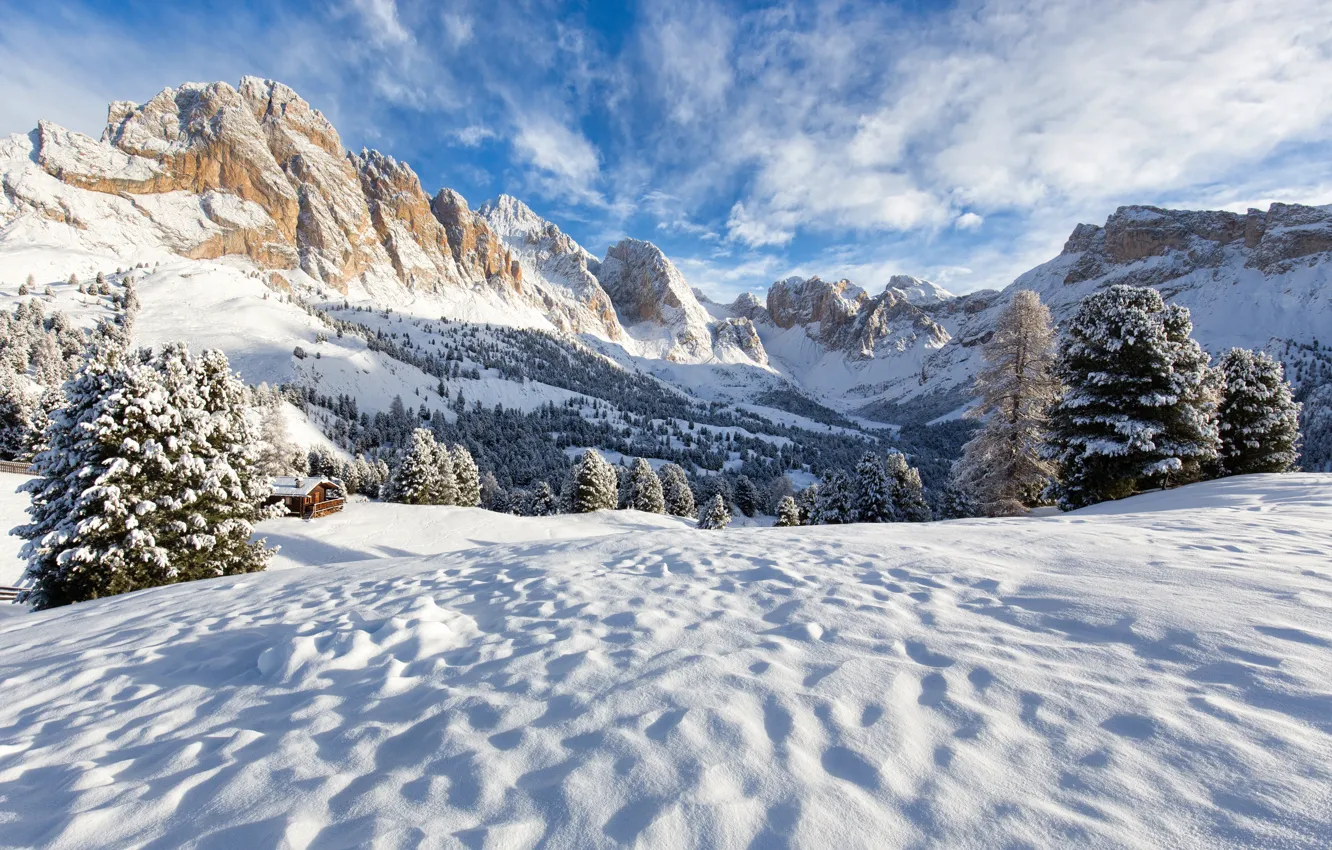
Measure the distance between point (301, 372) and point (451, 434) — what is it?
4185cm

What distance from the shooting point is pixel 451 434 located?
110125 millimetres

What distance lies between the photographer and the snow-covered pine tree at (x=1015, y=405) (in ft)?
56.0

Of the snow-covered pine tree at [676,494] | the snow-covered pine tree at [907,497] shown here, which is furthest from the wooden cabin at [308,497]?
the snow-covered pine tree at [907,497]

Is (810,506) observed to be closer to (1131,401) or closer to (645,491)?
(645,491)

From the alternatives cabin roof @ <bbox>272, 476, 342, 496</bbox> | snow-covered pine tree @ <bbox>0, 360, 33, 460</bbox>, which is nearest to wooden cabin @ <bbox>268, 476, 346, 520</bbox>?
cabin roof @ <bbox>272, 476, 342, 496</bbox>

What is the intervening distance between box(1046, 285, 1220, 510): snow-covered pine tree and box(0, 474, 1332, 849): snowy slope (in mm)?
10045

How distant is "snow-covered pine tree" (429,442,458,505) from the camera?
4106 centimetres

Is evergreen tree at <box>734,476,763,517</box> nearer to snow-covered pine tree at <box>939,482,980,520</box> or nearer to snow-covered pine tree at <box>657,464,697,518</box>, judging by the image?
snow-covered pine tree at <box>657,464,697,518</box>

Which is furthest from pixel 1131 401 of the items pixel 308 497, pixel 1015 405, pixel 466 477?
pixel 466 477

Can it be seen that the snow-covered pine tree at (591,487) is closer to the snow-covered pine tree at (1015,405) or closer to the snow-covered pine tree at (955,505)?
the snow-covered pine tree at (955,505)

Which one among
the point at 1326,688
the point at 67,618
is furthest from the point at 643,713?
the point at 67,618

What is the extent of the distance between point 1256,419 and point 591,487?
119 ft

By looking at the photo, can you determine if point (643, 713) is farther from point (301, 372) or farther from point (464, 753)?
point (301, 372)

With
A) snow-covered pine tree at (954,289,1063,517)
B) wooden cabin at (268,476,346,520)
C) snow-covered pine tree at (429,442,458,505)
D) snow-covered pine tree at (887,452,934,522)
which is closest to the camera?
snow-covered pine tree at (954,289,1063,517)
